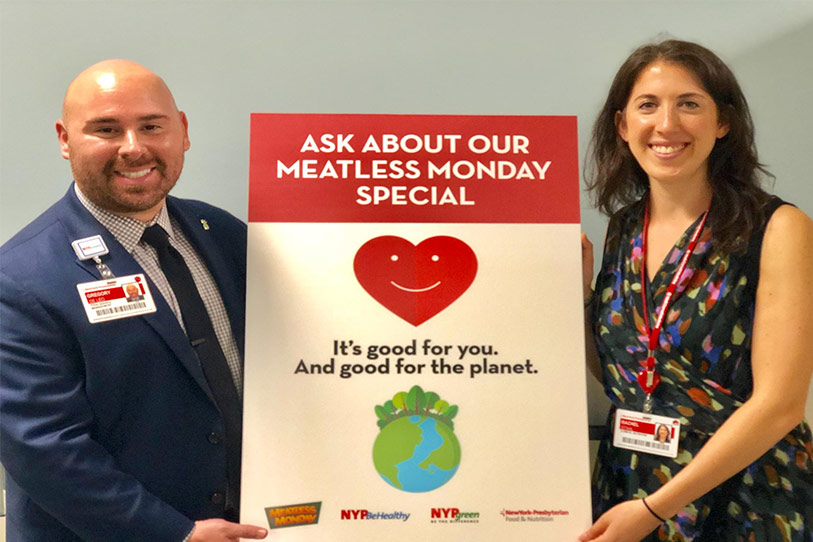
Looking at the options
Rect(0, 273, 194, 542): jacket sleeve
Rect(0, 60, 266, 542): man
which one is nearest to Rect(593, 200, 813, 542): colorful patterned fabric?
Rect(0, 60, 266, 542): man

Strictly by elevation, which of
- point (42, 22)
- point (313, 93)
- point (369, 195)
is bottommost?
point (369, 195)

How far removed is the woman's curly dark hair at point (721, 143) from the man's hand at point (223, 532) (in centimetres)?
127

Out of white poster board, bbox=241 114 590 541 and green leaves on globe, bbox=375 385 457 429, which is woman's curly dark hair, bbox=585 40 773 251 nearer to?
white poster board, bbox=241 114 590 541

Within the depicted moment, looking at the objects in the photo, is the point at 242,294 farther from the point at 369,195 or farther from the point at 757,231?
the point at 757,231

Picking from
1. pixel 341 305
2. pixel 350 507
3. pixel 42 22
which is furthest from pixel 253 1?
pixel 350 507

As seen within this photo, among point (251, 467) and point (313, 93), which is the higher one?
point (313, 93)

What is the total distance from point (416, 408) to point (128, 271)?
2.47ft

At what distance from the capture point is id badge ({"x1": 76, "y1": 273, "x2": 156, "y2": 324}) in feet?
5.81

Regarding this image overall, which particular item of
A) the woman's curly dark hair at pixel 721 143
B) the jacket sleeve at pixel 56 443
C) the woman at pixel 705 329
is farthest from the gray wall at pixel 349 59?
the jacket sleeve at pixel 56 443

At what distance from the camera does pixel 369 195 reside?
1894mm

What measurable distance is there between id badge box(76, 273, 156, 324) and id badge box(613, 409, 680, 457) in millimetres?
1147

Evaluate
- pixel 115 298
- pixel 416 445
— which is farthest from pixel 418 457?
pixel 115 298

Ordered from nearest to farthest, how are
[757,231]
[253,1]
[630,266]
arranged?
[757,231], [630,266], [253,1]

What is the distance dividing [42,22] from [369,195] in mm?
1338
